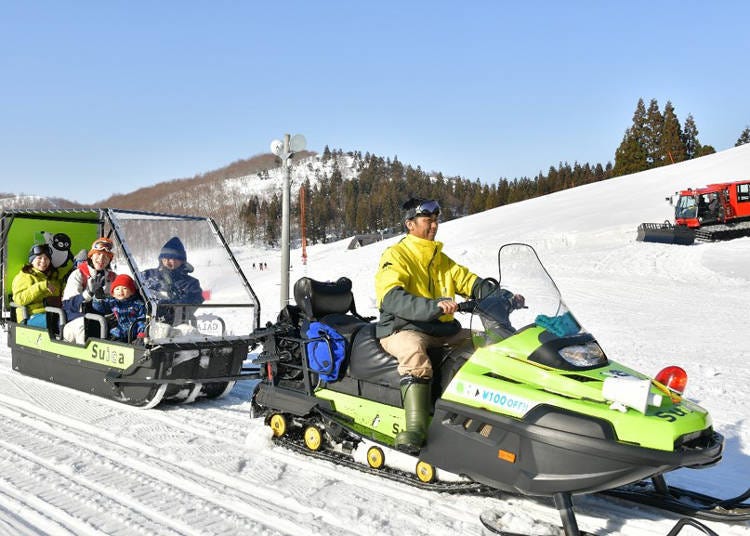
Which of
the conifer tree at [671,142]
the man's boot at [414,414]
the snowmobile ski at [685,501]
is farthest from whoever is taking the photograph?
the conifer tree at [671,142]

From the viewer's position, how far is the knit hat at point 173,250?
6169 mm

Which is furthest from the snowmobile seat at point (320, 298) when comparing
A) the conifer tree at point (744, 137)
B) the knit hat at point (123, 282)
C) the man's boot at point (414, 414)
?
the conifer tree at point (744, 137)

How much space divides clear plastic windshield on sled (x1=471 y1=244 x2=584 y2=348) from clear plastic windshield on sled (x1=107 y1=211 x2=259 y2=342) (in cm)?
307

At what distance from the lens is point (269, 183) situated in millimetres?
194500

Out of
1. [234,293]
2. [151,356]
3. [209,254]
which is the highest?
[209,254]

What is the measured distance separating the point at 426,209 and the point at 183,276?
9.85ft

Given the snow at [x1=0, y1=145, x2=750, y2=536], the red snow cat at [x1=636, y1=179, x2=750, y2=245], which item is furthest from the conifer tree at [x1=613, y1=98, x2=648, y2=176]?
the snow at [x1=0, y1=145, x2=750, y2=536]

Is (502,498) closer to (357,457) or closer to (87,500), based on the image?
(357,457)

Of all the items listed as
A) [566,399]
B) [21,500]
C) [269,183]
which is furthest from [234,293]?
[269,183]

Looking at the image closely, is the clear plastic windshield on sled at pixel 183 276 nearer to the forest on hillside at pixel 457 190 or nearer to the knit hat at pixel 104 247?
the knit hat at pixel 104 247

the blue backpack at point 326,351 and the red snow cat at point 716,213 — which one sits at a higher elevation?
the red snow cat at point 716,213

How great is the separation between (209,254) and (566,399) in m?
4.49

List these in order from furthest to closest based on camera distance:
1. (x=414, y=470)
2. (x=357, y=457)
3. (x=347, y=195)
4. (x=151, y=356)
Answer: (x=347, y=195)
(x=151, y=356)
(x=357, y=457)
(x=414, y=470)

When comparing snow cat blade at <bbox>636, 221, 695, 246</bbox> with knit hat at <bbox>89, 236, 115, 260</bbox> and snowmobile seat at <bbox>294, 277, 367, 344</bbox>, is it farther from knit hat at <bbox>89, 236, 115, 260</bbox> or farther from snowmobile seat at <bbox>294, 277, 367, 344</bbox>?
knit hat at <bbox>89, 236, 115, 260</bbox>
